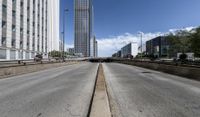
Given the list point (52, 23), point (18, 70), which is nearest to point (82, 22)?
point (52, 23)

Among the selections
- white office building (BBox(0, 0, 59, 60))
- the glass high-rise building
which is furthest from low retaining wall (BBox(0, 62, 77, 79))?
the glass high-rise building

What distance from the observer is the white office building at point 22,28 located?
154 feet

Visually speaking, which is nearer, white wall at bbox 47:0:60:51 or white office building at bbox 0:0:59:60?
white office building at bbox 0:0:59:60

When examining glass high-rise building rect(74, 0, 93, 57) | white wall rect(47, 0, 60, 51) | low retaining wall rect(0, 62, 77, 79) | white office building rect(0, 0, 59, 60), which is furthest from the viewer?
glass high-rise building rect(74, 0, 93, 57)

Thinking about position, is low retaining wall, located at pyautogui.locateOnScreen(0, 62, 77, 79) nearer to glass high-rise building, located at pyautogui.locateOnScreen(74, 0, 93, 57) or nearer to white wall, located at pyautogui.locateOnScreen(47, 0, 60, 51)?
white wall, located at pyautogui.locateOnScreen(47, 0, 60, 51)

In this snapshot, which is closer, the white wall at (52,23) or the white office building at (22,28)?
the white office building at (22,28)

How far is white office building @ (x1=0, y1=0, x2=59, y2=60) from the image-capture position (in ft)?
154

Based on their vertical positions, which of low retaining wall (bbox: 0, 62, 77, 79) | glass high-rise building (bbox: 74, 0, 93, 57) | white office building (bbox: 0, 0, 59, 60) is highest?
glass high-rise building (bbox: 74, 0, 93, 57)

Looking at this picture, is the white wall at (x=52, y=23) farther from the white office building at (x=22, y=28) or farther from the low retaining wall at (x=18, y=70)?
the low retaining wall at (x=18, y=70)

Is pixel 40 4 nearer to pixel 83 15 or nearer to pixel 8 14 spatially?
pixel 8 14

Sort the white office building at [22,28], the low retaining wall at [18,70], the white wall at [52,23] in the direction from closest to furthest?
the low retaining wall at [18,70], the white office building at [22,28], the white wall at [52,23]

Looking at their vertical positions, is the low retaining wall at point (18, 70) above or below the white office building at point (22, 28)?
below

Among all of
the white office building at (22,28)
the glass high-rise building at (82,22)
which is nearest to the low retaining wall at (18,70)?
the white office building at (22,28)

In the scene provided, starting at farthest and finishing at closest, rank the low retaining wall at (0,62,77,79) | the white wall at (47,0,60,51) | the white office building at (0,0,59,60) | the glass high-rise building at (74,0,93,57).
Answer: the glass high-rise building at (74,0,93,57), the white wall at (47,0,60,51), the white office building at (0,0,59,60), the low retaining wall at (0,62,77,79)
